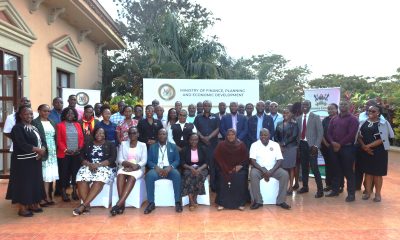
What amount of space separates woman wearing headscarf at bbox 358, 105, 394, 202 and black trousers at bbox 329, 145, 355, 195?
254mm

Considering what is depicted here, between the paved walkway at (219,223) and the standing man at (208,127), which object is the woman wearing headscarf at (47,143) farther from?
the standing man at (208,127)

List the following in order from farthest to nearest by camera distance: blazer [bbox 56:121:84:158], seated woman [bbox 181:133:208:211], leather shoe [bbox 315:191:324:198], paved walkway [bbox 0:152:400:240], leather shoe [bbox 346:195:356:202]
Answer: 1. leather shoe [bbox 315:191:324:198]
2. leather shoe [bbox 346:195:356:202]
3. blazer [bbox 56:121:84:158]
4. seated woman [bbox 181:133:208:211]
5. paved walkway [bbox 0:152:400:240]

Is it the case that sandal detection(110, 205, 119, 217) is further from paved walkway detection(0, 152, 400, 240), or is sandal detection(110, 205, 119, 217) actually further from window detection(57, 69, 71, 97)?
window detection(57, 69, 71, 97)

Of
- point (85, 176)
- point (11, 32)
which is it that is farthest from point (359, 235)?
point (11, 32)

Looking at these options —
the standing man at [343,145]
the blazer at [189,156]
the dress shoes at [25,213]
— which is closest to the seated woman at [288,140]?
the standing man at [343,145]

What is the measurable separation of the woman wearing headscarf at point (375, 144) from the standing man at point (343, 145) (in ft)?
0.65

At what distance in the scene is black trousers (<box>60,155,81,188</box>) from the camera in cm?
662

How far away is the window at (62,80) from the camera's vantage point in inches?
439

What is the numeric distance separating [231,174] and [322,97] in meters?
3.97

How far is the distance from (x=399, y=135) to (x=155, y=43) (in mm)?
10464

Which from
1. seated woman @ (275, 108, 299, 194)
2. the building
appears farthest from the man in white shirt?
the building

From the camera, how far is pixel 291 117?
7270mm

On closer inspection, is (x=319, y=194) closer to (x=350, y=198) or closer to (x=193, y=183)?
(x=350, y=198)

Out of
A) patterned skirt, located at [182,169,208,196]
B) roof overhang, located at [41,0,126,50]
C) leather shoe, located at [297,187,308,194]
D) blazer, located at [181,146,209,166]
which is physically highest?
roof overhang, located at [41,0,126,50]
